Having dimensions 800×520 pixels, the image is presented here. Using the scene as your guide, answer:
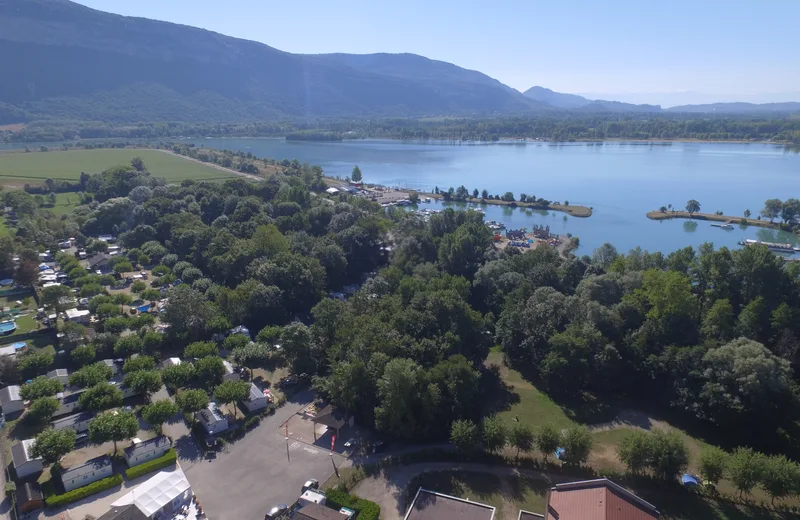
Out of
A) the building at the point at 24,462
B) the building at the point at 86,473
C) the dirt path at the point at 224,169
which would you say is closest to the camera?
the building at the point at 86,473

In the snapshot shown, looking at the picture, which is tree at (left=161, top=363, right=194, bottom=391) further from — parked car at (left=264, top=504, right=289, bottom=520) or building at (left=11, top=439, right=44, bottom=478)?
parked car at (left=264, top=504, right=289, bottom=520)

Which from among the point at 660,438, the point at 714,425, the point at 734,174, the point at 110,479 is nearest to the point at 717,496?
the point at 660,438

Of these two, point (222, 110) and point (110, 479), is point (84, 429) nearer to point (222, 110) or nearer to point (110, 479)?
point (110, 479)

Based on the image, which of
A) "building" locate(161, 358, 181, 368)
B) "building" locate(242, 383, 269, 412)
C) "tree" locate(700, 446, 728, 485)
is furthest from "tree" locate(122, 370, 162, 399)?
"tree" locate(700, 446, 728, 485)

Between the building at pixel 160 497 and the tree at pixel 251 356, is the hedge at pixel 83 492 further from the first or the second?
the tree at pixel 251 356

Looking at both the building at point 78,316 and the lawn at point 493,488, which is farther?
the building at point 78,316

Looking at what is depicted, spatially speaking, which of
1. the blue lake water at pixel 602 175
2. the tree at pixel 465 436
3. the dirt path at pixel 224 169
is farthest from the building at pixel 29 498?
the dirt path at pixel 224 169
